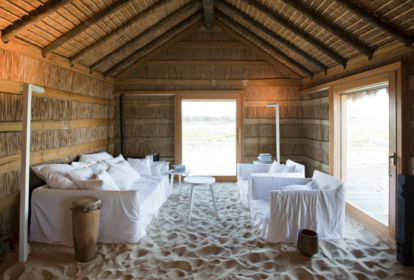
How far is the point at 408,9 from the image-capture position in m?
2.74

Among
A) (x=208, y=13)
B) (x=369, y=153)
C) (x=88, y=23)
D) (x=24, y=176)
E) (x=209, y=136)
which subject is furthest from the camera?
(x=209, y=136)

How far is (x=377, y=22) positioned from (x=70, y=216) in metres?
4.13

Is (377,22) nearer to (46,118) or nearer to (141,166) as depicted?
(141,166)

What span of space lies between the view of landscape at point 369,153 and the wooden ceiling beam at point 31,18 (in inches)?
162

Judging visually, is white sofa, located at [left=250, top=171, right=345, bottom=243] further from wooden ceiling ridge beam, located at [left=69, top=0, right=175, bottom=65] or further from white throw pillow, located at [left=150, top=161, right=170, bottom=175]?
wooden ceiling ridge beam, located at [left=69, top=0, right=175, bottom=65]

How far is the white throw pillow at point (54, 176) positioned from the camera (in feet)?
10.9

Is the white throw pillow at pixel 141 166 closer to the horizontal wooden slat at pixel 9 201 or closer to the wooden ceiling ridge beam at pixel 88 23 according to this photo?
the horizontal wooden slat at pixel 9 201

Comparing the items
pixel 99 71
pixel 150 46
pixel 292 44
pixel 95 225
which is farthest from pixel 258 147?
pixel 95 225

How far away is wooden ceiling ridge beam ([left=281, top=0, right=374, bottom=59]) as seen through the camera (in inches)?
142

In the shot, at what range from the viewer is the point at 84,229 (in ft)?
9.27

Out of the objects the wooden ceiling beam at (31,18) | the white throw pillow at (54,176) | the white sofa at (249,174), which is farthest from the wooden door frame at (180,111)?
the wooden ceiling beam at (31,18)

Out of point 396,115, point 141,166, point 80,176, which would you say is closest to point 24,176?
point 80,176

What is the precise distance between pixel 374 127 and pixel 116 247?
12.3ft

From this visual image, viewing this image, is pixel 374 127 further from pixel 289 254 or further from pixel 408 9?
pixel 289 254
